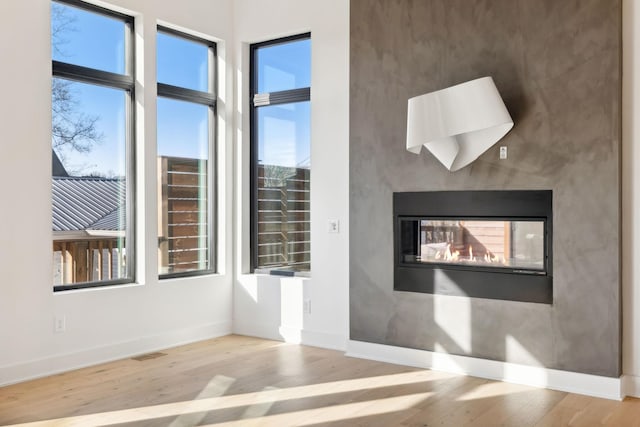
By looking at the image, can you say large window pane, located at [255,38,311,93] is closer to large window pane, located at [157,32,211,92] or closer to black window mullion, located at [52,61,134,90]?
large window pane, located at [157,32,211,92]

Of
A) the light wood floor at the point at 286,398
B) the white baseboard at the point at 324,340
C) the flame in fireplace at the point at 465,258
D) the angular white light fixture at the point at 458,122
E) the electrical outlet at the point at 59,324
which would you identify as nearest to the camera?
the light wood floor at the point at 286,398

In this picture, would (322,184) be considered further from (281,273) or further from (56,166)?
(56,166)

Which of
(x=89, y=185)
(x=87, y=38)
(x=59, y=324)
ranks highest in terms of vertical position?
(x=87, y=38)

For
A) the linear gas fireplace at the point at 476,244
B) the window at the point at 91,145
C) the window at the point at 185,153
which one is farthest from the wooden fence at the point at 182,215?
the linear gas fireplace at the point at 476,244

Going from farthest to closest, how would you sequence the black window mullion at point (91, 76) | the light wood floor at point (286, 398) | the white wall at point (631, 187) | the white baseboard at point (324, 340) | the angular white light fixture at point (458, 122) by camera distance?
the white baseboard at point (324, 340) → the black window mullion at point (91, 76) → the angular white light fixture at point (458, 122) → the white wall at point (631, 187) → the light wood floor at point (286, 398)

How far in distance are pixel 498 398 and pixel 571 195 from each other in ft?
4.34

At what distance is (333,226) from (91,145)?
6.44ft

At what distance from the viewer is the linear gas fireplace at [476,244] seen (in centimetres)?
390

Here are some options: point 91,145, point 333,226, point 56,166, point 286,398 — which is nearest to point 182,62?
point 91,145

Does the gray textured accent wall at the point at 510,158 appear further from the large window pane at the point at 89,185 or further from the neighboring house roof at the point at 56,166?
the neighboring house roof at the point at 56,166

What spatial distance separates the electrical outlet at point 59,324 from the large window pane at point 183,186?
3.19 ft

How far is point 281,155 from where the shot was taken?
5371mm

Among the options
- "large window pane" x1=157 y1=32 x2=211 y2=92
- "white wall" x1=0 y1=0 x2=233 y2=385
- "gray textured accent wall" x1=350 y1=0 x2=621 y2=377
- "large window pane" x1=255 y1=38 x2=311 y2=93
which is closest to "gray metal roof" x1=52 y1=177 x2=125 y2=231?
"white wall" x1=0 y1=0 x2=233 y2=385

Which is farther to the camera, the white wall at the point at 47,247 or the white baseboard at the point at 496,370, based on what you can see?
the white wall at the point at 47,247
